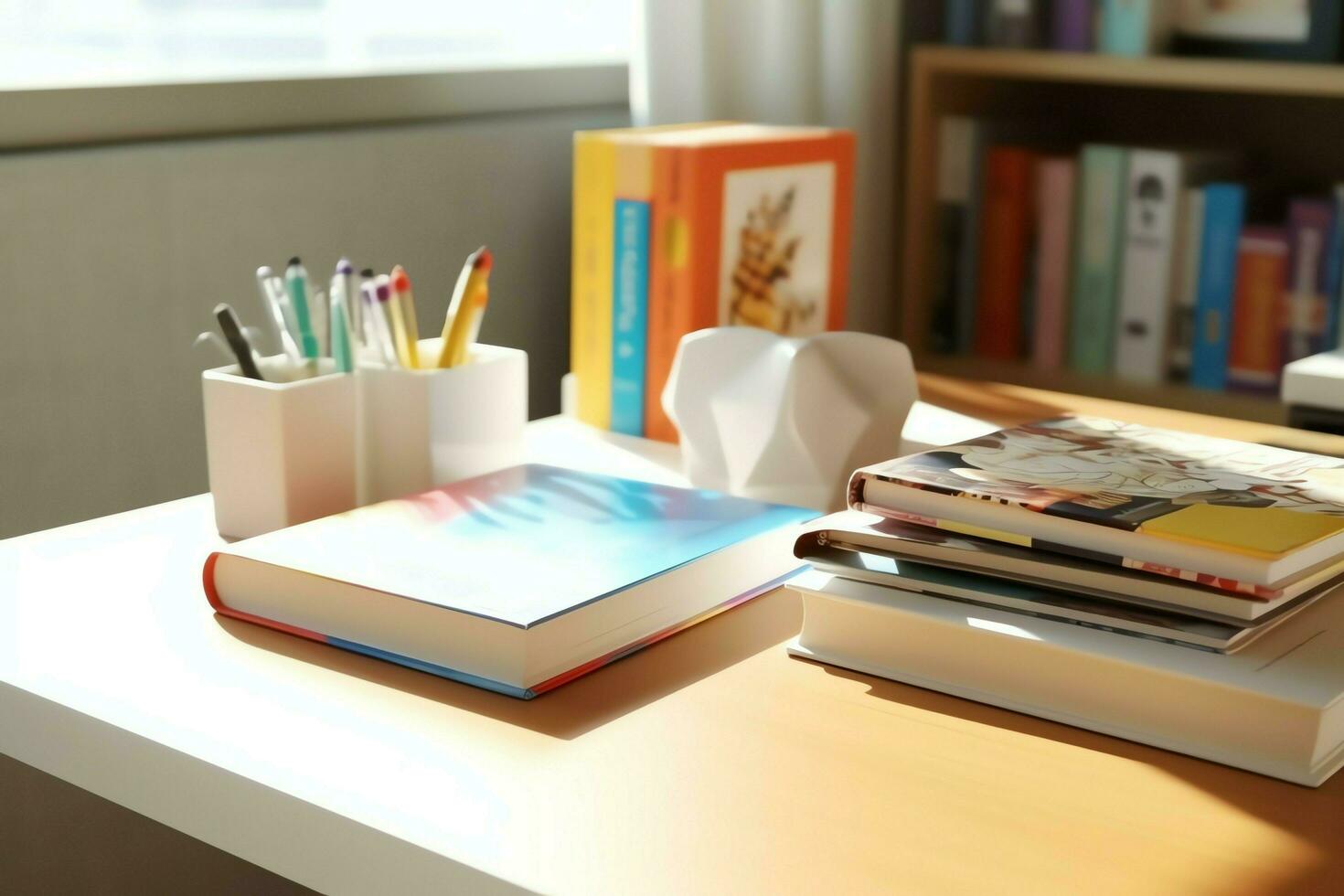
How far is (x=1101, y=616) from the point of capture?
0.61 meters

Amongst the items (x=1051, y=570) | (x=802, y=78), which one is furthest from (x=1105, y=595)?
(x=802, y=78)

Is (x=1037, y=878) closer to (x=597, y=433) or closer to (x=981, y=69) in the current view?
(x=597, y=433)

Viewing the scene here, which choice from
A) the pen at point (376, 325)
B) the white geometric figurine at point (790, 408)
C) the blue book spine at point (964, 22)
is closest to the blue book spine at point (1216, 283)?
the blue book spine at point (964, 22)

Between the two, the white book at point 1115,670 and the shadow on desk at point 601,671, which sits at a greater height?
the white book at point 1115,670

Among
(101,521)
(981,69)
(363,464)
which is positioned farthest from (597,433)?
(981,69)

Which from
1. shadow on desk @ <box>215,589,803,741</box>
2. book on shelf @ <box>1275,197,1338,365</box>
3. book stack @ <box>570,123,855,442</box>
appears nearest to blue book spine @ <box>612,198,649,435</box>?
book stack @ <box>570,123,855,442</box>

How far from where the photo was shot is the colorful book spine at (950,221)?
1918 mm

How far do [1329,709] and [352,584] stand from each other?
0.42m

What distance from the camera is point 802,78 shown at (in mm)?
1684

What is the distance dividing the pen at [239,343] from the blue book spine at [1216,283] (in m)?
1.29

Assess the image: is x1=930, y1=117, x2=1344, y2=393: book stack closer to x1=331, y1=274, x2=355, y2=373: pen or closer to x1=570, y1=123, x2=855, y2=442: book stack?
x1=570, y1=123, x2=855, y2=442: book stack

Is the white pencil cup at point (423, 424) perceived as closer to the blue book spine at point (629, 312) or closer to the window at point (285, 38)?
the blue book spine at point (629, 312)

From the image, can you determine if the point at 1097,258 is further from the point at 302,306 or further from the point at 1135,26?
the point at 302,306

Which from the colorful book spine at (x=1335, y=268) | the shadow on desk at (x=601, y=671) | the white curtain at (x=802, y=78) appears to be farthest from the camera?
the colorful book spine at (x=1335, y=268)
